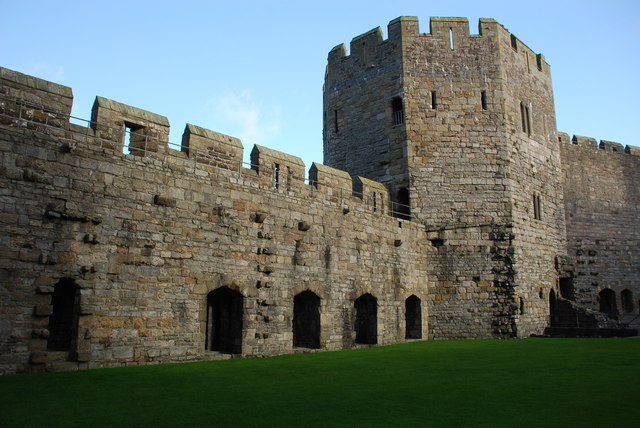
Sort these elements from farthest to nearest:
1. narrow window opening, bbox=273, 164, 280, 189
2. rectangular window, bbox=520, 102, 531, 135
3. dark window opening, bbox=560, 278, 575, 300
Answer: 1. dark window opening, bbox=560, 278, 575, 300
2. rectangular window, bbox=520, 102, 531, 135
3. narrow window opening, bbox=273, 164, 280, 189

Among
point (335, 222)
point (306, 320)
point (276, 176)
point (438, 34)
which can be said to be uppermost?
point (438, 34)

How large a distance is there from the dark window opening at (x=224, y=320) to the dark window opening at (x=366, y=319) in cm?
419

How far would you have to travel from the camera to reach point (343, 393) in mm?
6609

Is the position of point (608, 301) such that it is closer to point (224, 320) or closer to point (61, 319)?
point (224, 320)

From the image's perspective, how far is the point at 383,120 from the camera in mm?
17359

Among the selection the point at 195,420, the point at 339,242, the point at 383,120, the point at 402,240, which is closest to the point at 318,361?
the point at 339,242

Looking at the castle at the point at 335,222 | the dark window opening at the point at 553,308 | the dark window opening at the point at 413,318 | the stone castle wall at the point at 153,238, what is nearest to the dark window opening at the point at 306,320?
the castle at the point at 335,222

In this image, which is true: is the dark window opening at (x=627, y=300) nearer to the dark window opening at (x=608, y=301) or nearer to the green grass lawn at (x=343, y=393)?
the dark window opening at (x=608, y=301)

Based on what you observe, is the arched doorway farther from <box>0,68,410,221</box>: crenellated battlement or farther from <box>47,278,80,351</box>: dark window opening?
<box>47,278,80,351</box>: dark window opening

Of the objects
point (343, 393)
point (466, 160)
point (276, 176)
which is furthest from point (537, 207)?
point (343, 393)

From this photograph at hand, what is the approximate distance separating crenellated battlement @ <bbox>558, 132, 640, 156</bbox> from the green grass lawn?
14909mm

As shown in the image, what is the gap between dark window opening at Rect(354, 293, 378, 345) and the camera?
1457 cm

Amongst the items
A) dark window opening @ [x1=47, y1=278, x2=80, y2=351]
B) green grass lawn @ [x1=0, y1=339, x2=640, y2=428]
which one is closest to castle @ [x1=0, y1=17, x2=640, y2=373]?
dark window opening @ [x1=47, y1=278, x2=80, y2=351]

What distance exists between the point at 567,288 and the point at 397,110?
8.29 meters
